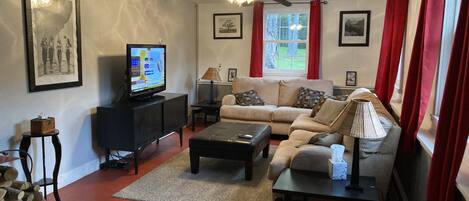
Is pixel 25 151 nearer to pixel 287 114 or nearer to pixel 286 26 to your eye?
pixel 287 114

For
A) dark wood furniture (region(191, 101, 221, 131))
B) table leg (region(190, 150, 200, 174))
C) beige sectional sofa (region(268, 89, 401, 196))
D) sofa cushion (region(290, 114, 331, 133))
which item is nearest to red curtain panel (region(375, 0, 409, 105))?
sofa cushion (region(290, 114, 331, 133))

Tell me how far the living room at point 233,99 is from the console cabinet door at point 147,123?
2 cm

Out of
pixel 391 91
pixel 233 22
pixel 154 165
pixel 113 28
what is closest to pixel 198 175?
pixel 154 165

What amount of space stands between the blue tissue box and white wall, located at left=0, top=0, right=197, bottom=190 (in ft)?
8.58

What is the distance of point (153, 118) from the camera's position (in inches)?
182

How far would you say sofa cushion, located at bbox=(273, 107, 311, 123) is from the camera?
5.75 m

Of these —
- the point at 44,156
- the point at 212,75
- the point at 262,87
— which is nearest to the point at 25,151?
the point at 44,156

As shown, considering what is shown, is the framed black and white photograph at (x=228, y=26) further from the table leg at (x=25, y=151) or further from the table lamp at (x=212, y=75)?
the table leg at (x=25, y=151)

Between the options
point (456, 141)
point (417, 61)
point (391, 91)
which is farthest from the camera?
point (391, 91)

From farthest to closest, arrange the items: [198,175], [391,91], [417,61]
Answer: [391,91] < [198,175] < [417,61]

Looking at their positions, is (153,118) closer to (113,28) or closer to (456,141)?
(113,28)

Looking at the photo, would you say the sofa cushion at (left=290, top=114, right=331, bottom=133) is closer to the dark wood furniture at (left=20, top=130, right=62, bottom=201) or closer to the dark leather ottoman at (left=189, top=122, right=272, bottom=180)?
the dark leather ottoman at (left=189, top=122, right=272, bottom=180)

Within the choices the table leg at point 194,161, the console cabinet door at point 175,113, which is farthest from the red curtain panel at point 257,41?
the table leg at point 194,161

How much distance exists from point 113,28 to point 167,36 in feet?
4.77
